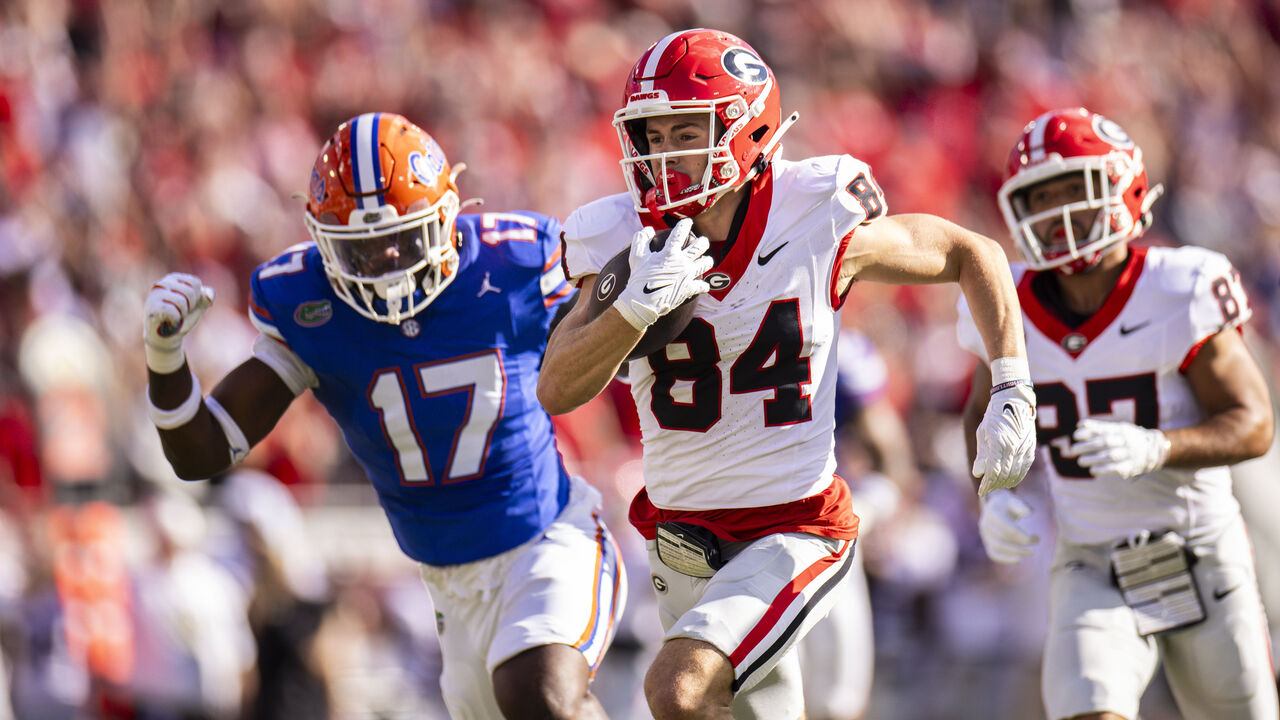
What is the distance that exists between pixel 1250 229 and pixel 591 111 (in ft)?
18.5

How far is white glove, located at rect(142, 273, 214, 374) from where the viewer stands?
155 inches

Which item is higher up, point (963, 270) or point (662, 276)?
point (662, 276)

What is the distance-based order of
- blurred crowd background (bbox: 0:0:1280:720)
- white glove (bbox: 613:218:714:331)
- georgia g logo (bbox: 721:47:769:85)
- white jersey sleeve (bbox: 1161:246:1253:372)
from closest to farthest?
white glove (bbox: 613:218:714:331) < georgia g logo (bbox: 721:47:769:85) < white jersey sleeve (bbox: 1161:246:1253:372) < blurred crowd background (bbox: 0:0:1280:720)

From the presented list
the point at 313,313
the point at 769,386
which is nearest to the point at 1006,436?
the point at 769,386

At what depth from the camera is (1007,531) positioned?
414cm

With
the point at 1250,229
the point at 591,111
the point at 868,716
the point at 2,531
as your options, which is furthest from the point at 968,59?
the point at 2,531

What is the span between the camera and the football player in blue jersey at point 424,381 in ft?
13.3

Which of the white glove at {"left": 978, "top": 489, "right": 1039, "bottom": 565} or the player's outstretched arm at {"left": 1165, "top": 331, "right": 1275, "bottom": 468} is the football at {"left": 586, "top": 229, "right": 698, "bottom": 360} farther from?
the player's outstretched arm at {"left": 1165, "top": 331, "right": 1275, "bottom": 468}

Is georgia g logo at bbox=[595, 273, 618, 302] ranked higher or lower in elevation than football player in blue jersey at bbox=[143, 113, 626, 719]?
higher

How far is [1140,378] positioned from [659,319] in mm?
1647

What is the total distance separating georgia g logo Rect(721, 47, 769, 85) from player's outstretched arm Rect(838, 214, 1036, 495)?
46 centimetres

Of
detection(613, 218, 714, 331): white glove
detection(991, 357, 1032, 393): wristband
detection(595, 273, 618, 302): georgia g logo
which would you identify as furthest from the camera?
detection(991, 357, 1032, 393): wristband

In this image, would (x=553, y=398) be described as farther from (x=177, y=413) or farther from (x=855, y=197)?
(x=177, y=413)

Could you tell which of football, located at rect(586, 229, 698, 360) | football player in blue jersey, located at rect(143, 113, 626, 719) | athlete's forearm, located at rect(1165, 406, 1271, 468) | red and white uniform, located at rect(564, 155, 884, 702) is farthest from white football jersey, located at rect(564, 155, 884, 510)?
athlete's forearm, located at rect(1165, 406, 1271, 468)
